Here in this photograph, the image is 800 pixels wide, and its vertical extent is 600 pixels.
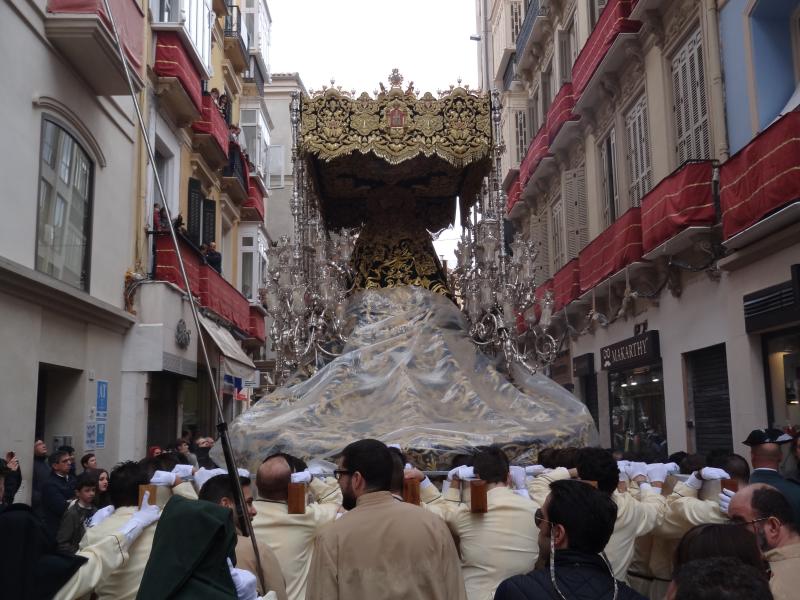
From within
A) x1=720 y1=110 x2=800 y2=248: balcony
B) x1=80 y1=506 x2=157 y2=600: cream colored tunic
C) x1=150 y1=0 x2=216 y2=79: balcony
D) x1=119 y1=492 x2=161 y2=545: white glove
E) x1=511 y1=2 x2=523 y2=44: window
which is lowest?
x1=80 y1=506 x2=157 y2=600: cream colored tunic

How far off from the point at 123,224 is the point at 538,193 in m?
11.7

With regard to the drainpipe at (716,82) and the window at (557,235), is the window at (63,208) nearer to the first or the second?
the drainpipe at (716,82)

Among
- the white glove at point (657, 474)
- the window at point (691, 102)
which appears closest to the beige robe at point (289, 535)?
the white glove at point (657, 474)

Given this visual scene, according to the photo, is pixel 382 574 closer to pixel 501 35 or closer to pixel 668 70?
pixel 668 70

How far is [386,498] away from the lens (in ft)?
11.0

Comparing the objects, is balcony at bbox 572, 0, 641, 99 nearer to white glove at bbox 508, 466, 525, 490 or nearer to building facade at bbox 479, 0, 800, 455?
building facade at bbox 479, 0, 800, 455

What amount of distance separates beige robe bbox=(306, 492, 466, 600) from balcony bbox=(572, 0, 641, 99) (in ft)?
40.6

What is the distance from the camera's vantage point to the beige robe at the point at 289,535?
4.25 metres

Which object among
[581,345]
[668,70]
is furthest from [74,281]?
[581,345]

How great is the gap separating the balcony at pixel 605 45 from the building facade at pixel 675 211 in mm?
31

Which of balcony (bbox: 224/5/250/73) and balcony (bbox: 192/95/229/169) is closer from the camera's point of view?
balcony (bbox: 192/95/229/169)

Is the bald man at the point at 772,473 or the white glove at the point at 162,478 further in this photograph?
the white glove at the point at 162,478

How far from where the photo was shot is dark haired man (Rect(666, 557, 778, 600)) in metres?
1.85

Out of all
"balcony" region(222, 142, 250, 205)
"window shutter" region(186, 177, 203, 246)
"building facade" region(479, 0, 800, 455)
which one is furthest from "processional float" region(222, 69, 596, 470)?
"balcony" region(222, 142, 250, 205)
